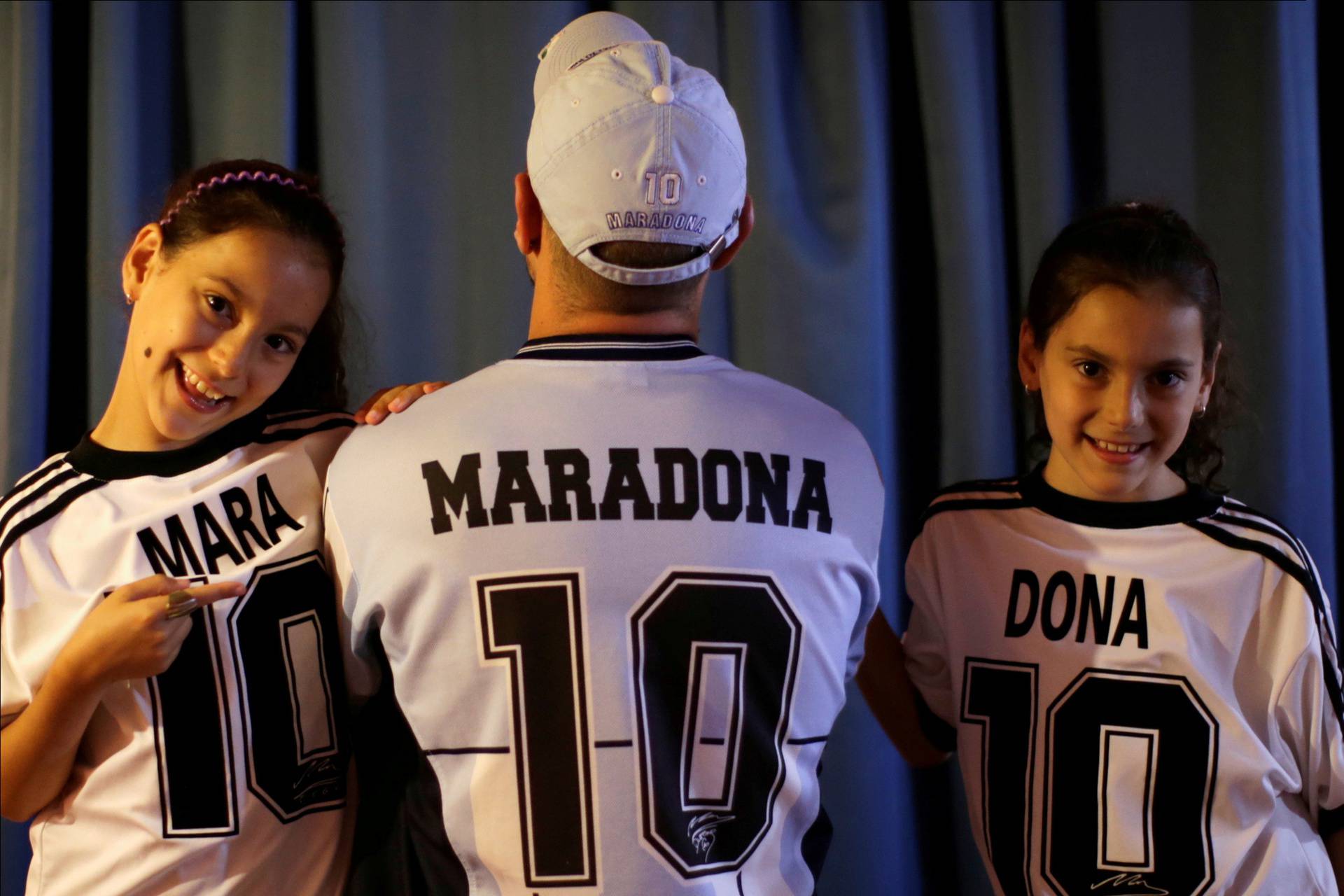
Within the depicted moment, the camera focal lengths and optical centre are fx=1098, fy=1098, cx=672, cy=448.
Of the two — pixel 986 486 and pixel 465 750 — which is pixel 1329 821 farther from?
pixel 465 750

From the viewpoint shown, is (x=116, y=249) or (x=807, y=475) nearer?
(x=807, y=475)

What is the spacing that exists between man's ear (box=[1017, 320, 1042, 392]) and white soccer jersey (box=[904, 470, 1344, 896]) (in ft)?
0.50

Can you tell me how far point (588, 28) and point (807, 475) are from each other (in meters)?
0.56

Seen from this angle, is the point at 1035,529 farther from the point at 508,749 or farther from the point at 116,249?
the point at 116,249

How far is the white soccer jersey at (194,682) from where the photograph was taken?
40.7 inches

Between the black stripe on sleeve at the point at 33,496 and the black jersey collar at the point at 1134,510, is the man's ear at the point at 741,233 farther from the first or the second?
the black stripe on sleeve at the point at 33,496

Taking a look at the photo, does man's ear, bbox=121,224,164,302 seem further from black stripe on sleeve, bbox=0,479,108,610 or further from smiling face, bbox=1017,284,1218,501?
smiling face, bbox=1017,284,1218,501

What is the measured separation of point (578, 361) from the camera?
970 millimetres

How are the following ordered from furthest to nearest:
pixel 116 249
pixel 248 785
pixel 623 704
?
pixel 116 249, pixel 248 785, pixel 623 704

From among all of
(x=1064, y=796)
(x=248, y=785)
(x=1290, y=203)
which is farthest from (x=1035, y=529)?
(x=248, y=785)

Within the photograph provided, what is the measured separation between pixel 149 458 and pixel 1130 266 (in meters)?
1.04

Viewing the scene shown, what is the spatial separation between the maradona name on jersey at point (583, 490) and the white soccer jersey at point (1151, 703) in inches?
16.7

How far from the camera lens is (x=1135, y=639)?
1144 mm
